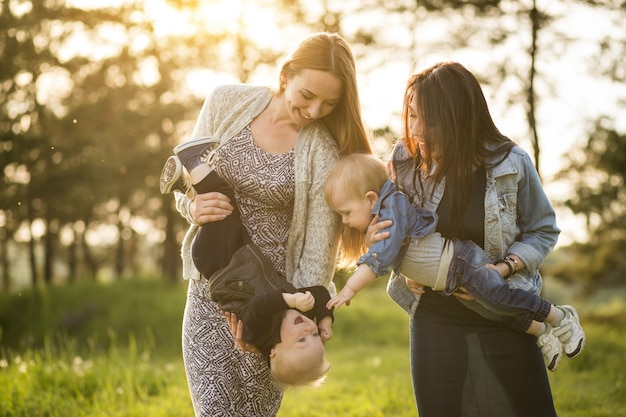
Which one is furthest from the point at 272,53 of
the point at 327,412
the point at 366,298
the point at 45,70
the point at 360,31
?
the point at 327,412

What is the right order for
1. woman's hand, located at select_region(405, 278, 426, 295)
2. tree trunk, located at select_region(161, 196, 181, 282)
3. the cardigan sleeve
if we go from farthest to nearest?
tree trunk, located at select_region(161, 196, 181, 282) < the cardigan sleeve < woman's hand, located at select_region(405, 278, 426, 295)

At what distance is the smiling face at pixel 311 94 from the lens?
3.08 m

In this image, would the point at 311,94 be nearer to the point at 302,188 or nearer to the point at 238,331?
the point at 302,188

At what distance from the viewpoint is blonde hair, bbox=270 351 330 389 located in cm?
283

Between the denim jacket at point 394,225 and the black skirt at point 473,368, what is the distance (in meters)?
0.34

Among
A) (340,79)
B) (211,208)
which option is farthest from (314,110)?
(211,208)

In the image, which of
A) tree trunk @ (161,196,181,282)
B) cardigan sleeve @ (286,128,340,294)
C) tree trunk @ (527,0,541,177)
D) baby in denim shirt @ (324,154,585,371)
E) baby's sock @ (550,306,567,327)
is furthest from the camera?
tree trunk @ (161,196,181,282)

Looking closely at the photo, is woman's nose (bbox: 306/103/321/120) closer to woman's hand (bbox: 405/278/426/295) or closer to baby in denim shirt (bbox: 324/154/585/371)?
baby in denim shirt (bbox: 324/154/585/371)

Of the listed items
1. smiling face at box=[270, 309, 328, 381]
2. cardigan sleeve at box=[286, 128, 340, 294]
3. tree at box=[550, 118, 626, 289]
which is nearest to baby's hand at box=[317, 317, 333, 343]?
smiling face at box=[270, 309, 328, 381]

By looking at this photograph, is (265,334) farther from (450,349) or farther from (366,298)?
(366,298)

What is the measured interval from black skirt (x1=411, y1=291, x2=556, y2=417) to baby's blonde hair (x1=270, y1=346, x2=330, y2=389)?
1.45 feet

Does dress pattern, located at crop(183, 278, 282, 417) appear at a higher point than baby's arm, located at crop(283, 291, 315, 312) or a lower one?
lower

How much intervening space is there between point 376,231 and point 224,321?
0.91 meters

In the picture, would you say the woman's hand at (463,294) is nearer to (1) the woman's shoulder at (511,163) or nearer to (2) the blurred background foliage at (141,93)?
(1) the woman's shoulder at (511,163)
